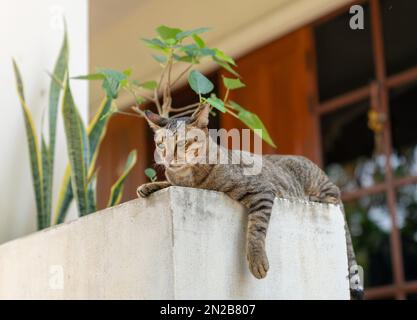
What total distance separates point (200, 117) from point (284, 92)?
2.31 m

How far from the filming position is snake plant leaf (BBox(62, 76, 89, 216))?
2.85 meters

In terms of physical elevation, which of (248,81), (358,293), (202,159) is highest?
(248,81)

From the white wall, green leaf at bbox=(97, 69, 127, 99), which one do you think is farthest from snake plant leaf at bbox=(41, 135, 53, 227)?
green leaf at bbox=(97, 69, 127, 99)

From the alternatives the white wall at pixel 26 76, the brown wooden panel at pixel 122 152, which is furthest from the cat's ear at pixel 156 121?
the brown wooden panel at pixel 122 152

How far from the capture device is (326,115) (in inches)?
174

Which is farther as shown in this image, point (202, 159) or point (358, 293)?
point (358, 293)

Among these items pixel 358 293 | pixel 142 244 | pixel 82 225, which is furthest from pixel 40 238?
pixel 358 293

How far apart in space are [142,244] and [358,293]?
0.77 m

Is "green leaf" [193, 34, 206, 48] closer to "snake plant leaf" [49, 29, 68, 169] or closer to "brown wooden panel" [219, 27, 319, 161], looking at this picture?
"snake plant leaf" [49, 29, 68, 169]

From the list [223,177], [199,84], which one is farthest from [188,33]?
[223,177]

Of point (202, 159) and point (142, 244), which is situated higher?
point (202, 159)

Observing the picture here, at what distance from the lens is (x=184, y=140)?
85.9 inches

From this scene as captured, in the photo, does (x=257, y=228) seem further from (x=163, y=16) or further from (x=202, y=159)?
(x=163, y=16)

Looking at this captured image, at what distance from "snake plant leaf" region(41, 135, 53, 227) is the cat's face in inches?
33.1
